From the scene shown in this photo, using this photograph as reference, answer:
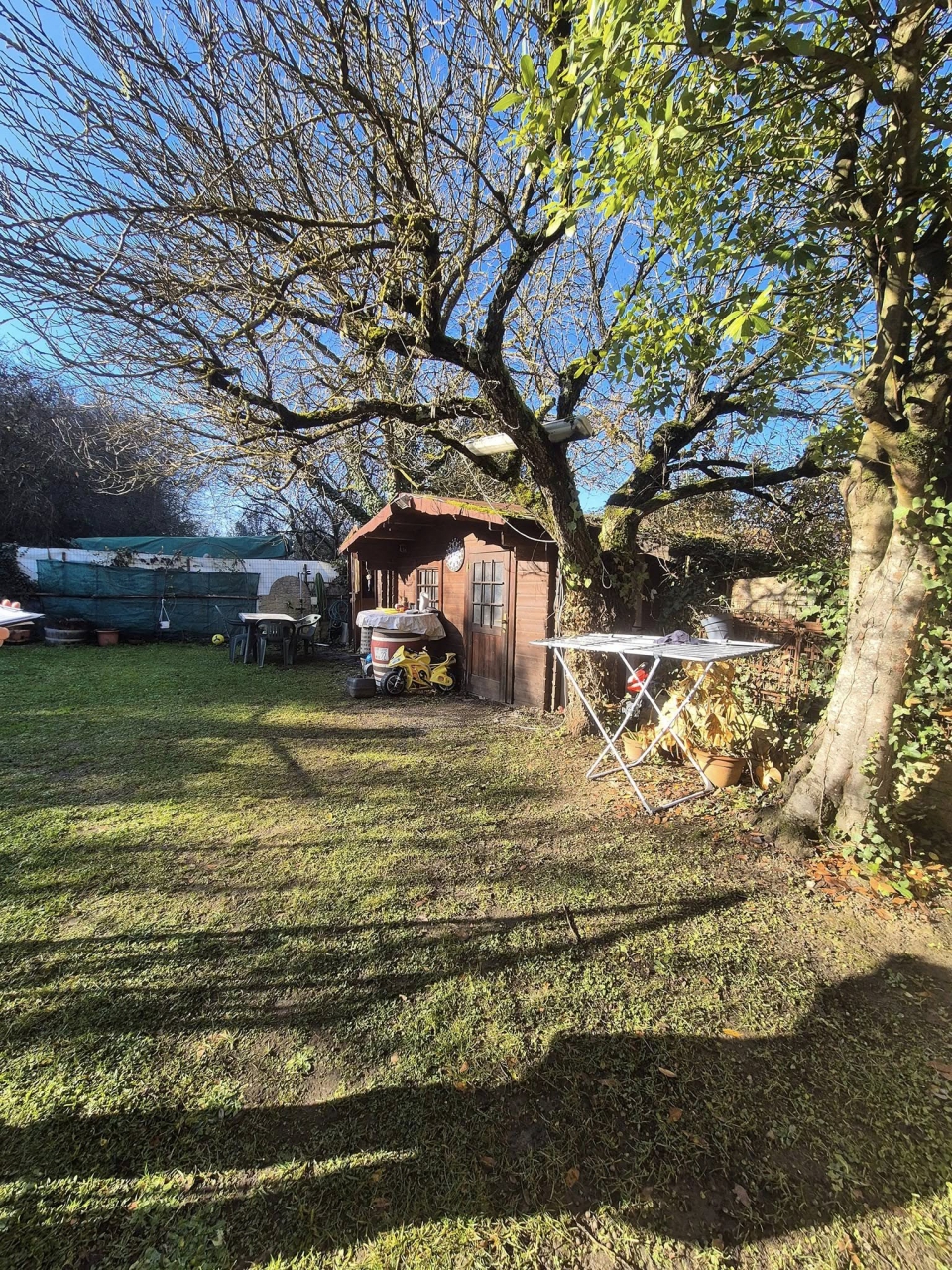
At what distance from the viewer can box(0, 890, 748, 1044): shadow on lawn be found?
225 cm

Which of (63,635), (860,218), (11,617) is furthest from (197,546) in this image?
(860,218)

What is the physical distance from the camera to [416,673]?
8.85 m

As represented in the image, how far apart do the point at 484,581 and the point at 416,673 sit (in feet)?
6.21

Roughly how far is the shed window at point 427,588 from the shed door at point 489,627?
1.58 meters

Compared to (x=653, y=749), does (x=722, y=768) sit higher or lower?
lower

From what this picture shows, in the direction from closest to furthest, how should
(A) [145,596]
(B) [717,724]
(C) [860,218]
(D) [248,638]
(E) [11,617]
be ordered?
(E) [11,617]
(C) [860,218]
(B) [717,724]
(D) [248,638]
(A) [145,596]

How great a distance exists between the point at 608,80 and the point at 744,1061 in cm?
398

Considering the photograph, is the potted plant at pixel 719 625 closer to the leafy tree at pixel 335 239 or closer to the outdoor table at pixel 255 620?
the leafy tree at pixel 335 239

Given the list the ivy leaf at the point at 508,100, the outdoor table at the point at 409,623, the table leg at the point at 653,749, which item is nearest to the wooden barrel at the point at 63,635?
the outdoor table at the point at 409,623

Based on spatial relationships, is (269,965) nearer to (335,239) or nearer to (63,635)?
(335,239)

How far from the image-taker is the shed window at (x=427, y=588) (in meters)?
10.1

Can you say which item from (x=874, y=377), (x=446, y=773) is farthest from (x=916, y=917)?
(x=446, y=773)

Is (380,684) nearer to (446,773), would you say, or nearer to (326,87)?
(446,773)

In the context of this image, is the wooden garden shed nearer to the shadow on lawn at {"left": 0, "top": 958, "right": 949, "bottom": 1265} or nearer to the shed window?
the shed window
